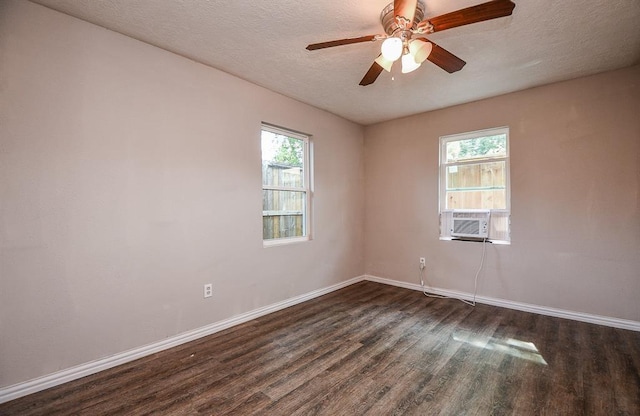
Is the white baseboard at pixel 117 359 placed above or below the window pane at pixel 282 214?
below

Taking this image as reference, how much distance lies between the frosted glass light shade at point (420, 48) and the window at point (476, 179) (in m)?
2.35

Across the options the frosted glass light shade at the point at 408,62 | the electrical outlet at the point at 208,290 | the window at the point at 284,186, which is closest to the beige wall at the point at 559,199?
the window at the point at 284,186

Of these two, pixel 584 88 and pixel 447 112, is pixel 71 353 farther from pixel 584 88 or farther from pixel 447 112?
pixel 584 88

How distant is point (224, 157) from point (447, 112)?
9.92 ft

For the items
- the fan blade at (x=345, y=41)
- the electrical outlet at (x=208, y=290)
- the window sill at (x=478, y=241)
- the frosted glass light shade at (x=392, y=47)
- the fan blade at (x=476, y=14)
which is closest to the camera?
the fan blade at (x=476, y=14)

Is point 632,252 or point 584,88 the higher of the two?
point 584,88

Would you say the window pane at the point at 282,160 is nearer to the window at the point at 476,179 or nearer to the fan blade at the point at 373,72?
the fan blade at the point at 373,72

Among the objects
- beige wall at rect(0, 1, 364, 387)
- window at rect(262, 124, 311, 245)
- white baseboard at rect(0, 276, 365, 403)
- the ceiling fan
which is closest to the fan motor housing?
the ceiling fan

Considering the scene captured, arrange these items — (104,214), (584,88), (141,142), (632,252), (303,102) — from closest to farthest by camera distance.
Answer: (104,214) < (141,142) < (632,252) < (584,88) < (303,102)

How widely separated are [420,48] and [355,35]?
2.37 ft

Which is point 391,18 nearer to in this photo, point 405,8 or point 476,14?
point 405,8

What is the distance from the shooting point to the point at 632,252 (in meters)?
2.85

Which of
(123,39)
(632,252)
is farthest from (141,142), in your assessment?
(632,252)

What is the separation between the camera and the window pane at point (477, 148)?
11.9 feet
